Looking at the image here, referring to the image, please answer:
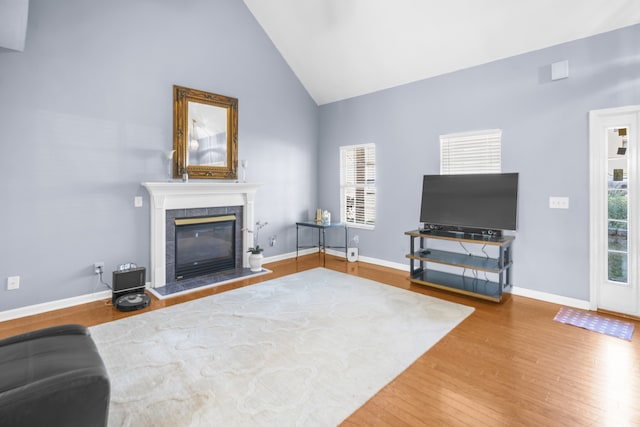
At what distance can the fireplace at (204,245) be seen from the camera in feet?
14.2

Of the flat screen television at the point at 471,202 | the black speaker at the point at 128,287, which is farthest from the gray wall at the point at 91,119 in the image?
the flat screen television at the point at 471,202

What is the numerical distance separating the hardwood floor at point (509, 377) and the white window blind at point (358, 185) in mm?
2557

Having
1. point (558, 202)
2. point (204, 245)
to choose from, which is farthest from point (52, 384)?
point (558, 202)

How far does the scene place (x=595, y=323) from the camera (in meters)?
3.05

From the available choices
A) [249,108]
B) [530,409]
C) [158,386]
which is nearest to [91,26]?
[249,108]

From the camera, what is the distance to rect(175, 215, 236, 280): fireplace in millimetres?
4340

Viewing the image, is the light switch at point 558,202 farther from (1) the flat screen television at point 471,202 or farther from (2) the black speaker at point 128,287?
(2) the black speaker at point 128,287

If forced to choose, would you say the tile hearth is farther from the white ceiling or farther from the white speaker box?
the white ceiling

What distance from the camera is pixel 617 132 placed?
3229 mm

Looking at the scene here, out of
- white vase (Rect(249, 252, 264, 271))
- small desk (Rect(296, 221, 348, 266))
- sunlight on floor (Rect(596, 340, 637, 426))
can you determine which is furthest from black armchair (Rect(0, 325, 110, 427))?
small desk (Rect(296, 221, 348, 266))

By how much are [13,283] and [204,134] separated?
2.62 metres

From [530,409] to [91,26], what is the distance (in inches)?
202

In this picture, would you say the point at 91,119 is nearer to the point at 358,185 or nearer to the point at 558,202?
the point at 358,185

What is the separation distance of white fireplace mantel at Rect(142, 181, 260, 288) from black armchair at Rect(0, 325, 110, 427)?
2.36 meters
